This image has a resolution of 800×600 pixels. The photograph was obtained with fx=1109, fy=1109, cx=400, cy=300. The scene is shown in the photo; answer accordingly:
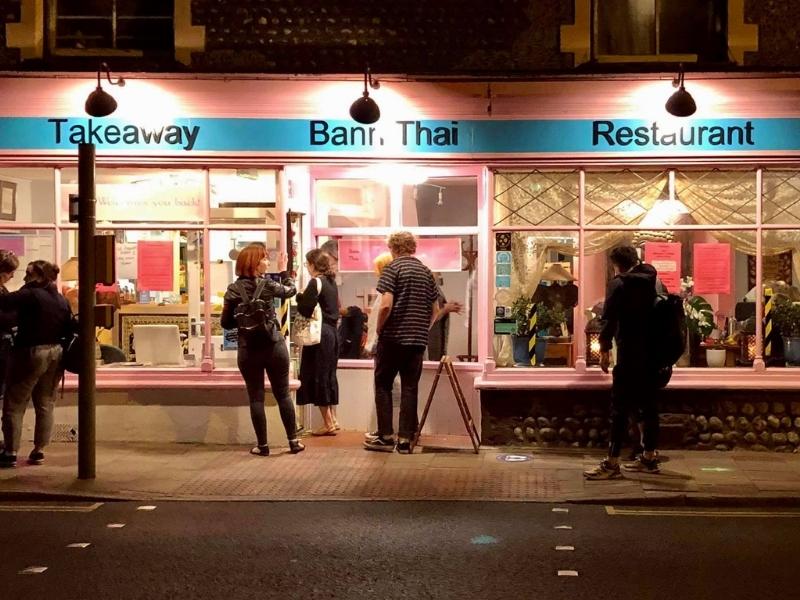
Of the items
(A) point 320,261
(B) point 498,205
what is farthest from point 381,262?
(B) point 498,205

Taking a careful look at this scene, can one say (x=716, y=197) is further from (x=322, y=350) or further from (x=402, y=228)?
(x=322, y=350)

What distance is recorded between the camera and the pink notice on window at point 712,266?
11008mm

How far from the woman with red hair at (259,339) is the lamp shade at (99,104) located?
6.61 ft

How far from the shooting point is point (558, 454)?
10.7m

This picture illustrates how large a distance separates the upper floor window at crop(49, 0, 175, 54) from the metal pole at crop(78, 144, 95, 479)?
8.97 feet

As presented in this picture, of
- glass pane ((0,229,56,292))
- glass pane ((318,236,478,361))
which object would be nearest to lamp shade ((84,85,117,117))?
glass pane ((0,229,56,292))

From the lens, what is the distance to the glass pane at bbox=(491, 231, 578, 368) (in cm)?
1112

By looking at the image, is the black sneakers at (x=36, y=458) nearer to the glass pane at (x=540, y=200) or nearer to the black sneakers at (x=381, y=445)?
the black sneakers at (x=381, y=445)

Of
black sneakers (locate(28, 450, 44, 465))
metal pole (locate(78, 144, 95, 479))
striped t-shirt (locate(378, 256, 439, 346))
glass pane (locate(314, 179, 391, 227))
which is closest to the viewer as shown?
metal pole (locate(78, 144, 95, 479))

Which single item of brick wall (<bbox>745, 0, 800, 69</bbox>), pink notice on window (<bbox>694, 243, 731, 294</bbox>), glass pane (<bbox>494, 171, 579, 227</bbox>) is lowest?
pink notice on window (<bbox>694, 243, 731, 294</bbox>)

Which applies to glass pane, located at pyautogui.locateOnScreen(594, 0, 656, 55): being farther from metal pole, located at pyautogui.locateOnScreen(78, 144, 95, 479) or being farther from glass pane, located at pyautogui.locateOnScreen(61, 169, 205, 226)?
metal pole, located at pyautogui.locateOnScreen(78, 144, 95, 479)

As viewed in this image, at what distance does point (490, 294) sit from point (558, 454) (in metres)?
1.71

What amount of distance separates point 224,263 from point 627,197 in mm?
4148

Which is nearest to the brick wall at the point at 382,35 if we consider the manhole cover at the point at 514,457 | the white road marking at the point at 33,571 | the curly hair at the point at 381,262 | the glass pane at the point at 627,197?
the glass pane at the point at 627,197
